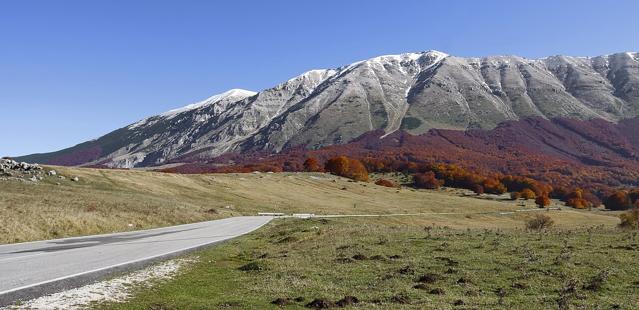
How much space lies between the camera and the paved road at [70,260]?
1693 centimetres

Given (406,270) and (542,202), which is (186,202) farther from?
(542,202)

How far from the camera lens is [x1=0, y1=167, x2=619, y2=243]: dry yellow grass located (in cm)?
4194

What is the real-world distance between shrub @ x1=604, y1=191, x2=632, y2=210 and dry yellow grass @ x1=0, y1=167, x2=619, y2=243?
5881 centimetres

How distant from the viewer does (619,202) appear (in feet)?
612

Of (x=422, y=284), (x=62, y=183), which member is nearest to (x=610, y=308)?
(x=422, y=284)

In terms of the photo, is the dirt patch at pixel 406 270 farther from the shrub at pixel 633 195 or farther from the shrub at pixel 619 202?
the shrub at pixel 633 195

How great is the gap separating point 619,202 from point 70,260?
209 meters

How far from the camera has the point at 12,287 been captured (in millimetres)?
16312

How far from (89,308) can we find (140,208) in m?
46.4

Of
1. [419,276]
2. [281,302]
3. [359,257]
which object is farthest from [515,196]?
[281,302]

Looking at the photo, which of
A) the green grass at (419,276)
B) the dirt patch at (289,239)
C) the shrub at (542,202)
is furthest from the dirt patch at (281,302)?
the shrub at (542,202)

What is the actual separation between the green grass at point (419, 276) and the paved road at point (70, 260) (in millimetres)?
2842

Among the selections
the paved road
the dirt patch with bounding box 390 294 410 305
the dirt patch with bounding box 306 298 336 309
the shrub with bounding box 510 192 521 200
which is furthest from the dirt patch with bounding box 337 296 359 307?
the shrub with bounding box 510 192 521 200

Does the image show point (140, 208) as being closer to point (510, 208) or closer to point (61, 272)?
point (61, 272)
